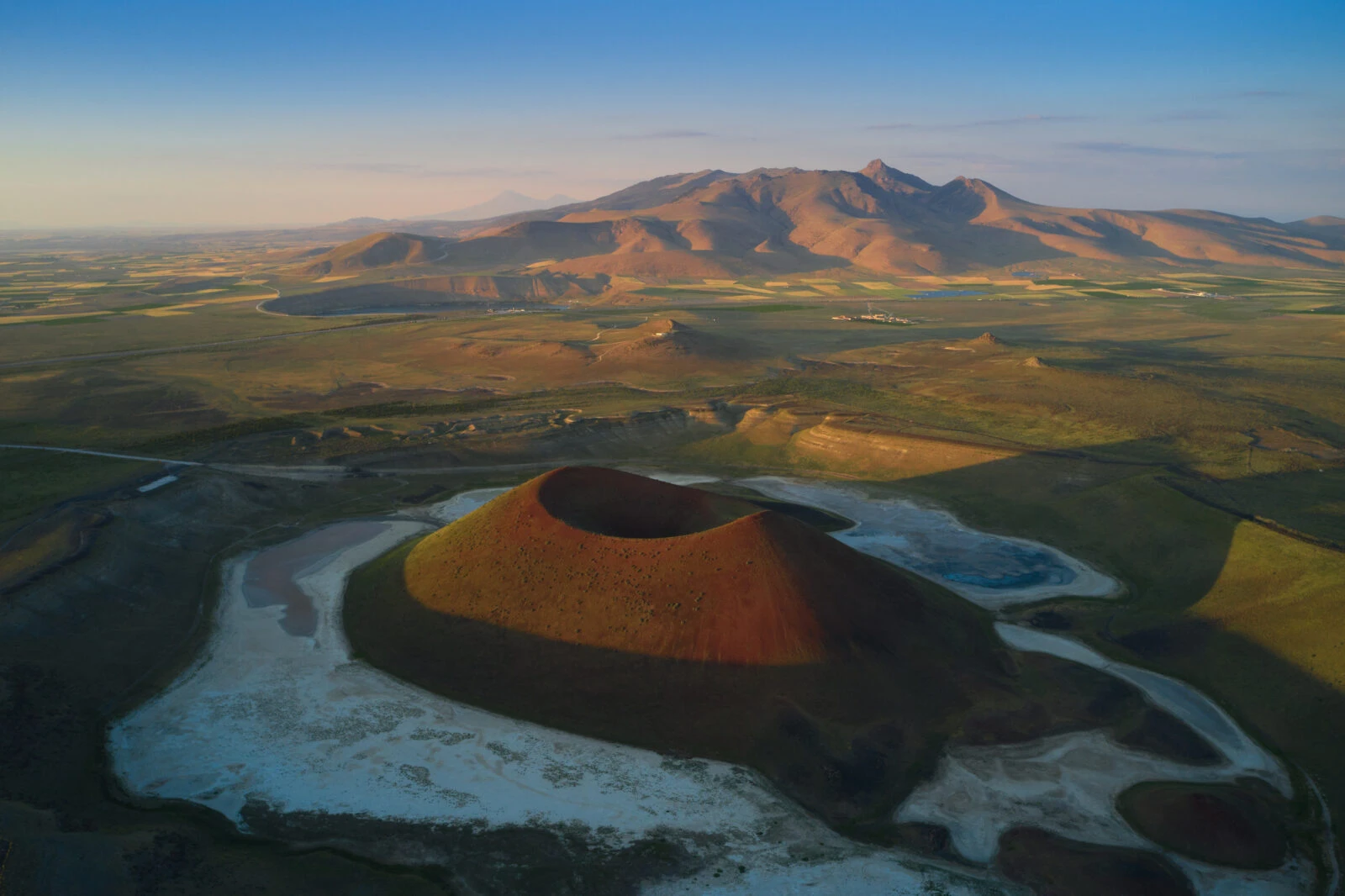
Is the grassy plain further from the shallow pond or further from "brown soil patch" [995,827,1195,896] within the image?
"brown soil patch" [995,827,1195,896]

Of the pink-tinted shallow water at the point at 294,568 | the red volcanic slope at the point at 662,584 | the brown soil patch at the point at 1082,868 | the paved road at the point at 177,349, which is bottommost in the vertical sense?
the brown soil patch at the point at 1082,868

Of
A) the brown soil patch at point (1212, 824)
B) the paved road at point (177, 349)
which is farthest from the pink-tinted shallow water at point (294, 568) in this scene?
the paved road at point (177, 349)

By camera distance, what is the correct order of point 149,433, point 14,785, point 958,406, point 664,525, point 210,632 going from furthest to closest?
point 958,406 → point 149,433 → point 664,525 → point 210,632 → point 14,785

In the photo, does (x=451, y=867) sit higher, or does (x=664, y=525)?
(x=664, y=525)

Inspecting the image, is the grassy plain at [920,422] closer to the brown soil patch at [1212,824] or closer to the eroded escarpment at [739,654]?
the brown soil patch at [1212,824]

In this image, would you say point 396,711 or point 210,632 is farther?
point 210,632

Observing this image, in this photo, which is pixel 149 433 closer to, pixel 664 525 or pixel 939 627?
pixel 664 525

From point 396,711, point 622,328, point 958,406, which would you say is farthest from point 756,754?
point 622,328
